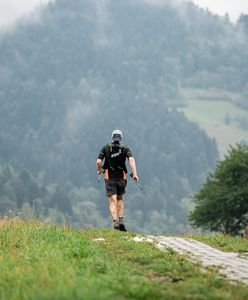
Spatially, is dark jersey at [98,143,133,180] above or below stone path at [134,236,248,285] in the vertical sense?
above

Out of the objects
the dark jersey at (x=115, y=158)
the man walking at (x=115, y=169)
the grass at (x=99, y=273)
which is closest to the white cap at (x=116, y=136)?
the man walking at (x=115, y=169)

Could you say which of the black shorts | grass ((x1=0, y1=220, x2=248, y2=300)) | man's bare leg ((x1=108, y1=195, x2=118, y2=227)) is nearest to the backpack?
the black shorts

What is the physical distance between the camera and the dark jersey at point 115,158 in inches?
744

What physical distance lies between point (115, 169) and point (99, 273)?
9.93 meters

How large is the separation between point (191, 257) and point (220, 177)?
49239mm

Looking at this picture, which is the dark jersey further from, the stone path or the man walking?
the stone path

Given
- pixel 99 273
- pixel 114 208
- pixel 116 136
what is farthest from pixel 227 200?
pixel 99 273

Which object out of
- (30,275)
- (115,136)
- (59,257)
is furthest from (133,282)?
(115,136)

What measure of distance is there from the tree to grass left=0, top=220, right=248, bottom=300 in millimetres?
44363

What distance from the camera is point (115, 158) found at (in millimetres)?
19000

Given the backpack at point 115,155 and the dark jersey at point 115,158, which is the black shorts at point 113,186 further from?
the backpack at point 115,155

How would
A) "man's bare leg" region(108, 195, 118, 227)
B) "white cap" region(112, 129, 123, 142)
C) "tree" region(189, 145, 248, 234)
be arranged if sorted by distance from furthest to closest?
"tree" region(189, 145, 248, 234), "man's bare leg" region(108, 195, 118, 227), "white cap" region(112, 129, 123, 142)

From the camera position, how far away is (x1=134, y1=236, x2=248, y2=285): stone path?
1001 centimetres

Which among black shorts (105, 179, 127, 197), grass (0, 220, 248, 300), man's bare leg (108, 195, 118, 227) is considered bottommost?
grass (0, 220, 248, 300)
